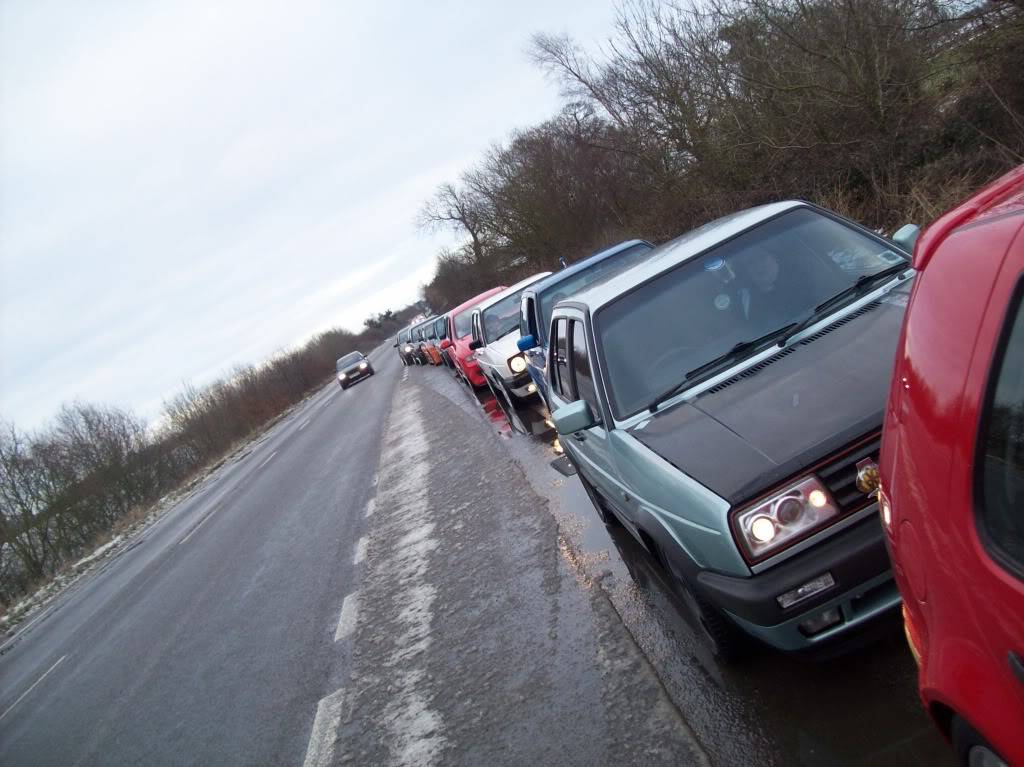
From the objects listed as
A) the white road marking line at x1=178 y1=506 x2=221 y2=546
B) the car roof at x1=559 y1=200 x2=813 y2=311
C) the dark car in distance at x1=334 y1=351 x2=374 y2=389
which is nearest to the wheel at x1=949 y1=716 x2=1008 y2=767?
the car roof at x1=559 y1=200 x2=813 y2=311

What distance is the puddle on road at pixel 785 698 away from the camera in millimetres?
3090

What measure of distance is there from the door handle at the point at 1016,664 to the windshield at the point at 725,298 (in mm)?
2629

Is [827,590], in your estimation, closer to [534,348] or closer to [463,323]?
[534,348]

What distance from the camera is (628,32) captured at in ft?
57.2

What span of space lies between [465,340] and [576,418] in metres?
14.4

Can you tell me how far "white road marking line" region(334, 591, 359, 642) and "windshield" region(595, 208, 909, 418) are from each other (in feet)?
10.4

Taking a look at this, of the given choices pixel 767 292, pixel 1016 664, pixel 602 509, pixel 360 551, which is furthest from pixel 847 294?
pixel 360 551

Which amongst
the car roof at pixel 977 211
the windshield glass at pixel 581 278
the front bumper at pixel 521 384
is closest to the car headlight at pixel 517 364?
the front bumper at pixel 521 384

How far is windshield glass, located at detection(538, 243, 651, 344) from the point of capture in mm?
8961

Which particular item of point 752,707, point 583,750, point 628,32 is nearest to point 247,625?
point 583,750

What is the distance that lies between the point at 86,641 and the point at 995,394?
10.8 m

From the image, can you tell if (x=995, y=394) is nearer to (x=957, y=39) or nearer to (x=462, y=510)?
(x=462, y=510)

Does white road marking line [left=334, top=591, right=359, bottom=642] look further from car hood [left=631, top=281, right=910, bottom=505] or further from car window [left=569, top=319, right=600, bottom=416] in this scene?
car hood [left=631, top=281, right=910, bottom=505]

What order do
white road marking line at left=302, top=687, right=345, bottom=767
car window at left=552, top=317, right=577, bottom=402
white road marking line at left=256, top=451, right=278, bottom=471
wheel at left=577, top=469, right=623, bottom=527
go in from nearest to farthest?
white road marking line at left=302, top=687, right=345, bottom=767, car window at left=552, top=317, right=577, bottom=402, wheel at left=577, top=469, right=623, bottom=527, white road marking line at left=256, top=451, right=278, bottom=471
